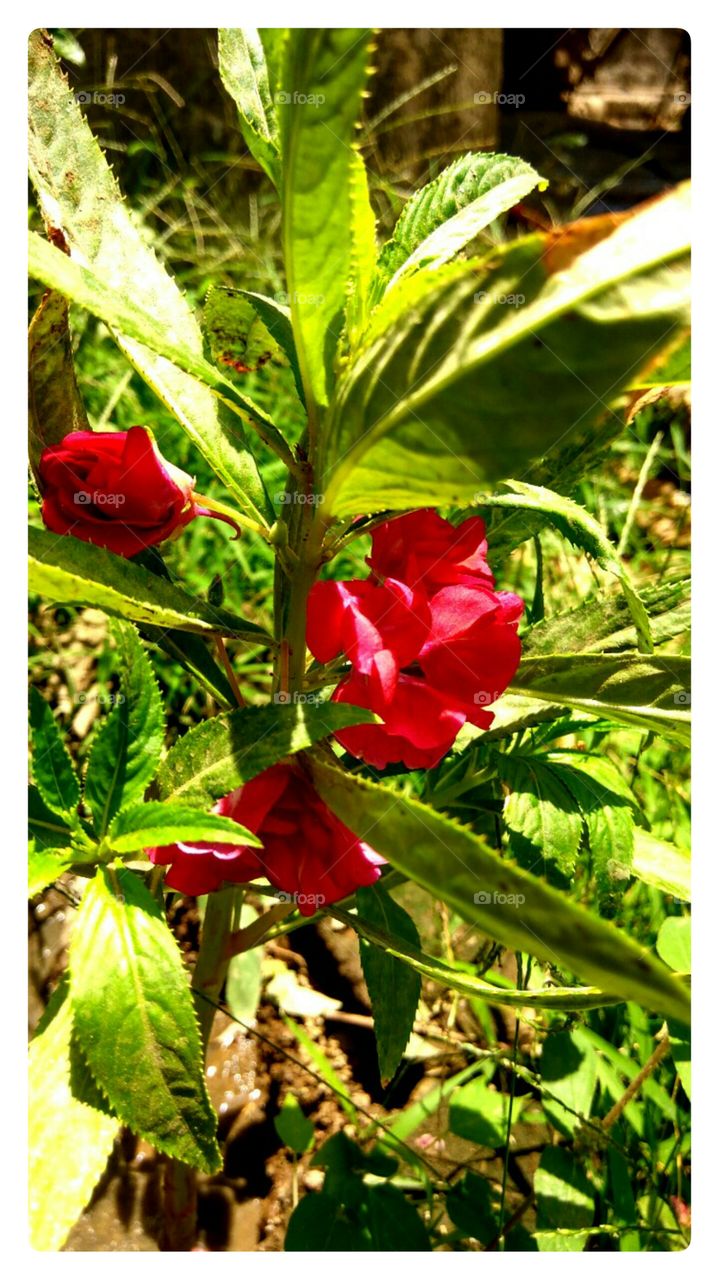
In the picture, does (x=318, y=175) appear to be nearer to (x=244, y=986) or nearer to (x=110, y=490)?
(x=110, y=490)

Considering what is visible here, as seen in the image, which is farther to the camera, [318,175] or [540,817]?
[540,817]

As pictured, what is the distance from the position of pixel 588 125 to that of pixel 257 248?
1.12 metres

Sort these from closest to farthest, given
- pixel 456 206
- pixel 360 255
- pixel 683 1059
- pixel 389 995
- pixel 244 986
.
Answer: pixel 360 255
pixel 456 206
pixel 389 995
pixel 683 1059
pixel 244 986

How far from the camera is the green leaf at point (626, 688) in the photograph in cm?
72

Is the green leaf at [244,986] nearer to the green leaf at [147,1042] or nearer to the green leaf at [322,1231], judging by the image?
the green leaf at [322,1231]

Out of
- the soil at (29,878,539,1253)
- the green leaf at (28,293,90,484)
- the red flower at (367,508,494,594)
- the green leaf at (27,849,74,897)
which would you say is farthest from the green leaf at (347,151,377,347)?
the soil at (29,878,539,1253)

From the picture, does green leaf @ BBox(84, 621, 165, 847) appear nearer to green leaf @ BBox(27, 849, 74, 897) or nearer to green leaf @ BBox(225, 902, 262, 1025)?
green leaf @ BBox(27, 849, 74, 897)

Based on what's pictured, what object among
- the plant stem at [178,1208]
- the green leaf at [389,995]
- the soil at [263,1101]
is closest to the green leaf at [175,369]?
the green leaf at [389,995]

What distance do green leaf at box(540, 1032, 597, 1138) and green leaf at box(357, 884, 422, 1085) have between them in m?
0.35

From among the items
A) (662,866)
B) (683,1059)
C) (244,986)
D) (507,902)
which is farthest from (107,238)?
(683,1059)

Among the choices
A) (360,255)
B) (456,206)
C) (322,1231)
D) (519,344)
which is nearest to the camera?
(519,344)

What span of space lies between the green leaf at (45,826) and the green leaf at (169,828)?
0.07 metres

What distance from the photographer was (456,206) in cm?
68

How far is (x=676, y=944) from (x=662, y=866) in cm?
25
